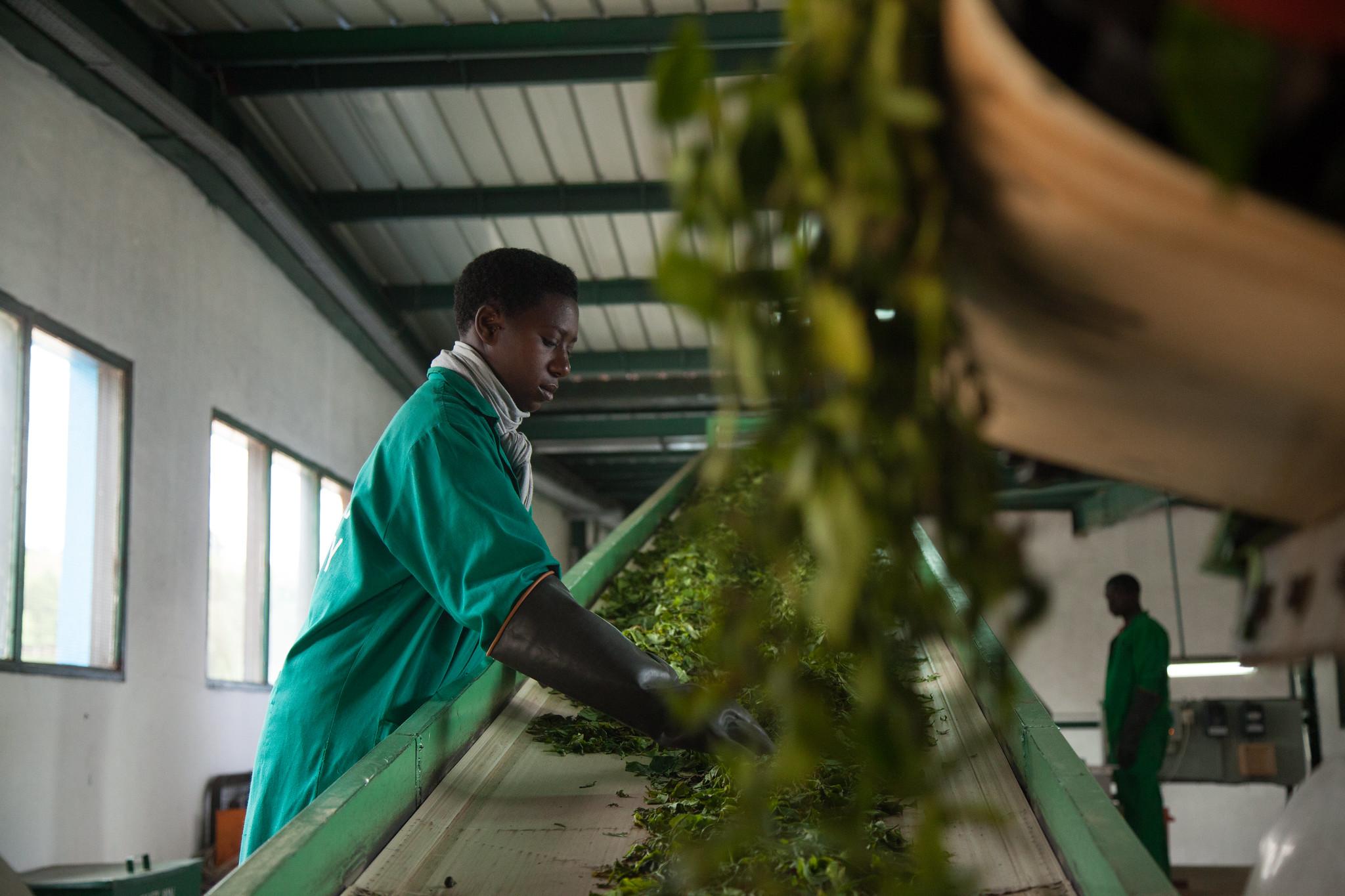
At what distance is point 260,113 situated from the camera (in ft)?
27.5

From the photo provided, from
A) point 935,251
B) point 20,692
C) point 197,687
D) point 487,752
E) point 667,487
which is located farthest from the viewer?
point 197,687

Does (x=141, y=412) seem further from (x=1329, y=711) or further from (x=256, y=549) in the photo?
(x=1329, y=711)

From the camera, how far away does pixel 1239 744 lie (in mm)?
9430

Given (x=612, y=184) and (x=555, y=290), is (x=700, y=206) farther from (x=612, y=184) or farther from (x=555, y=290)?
(x=612, y=184)

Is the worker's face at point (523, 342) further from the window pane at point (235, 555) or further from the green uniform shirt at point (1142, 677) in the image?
the window pane at point (235, 555)

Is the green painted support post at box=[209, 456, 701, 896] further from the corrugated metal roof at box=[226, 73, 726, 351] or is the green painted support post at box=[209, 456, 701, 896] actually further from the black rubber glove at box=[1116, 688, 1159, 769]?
the corrugated metal roof at box=[226, 73, 726, 351]

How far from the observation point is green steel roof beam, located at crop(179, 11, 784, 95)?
6953mm

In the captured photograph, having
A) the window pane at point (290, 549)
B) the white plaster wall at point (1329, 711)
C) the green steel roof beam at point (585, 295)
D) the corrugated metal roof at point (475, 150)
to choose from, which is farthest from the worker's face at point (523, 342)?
the white plaster wall at point (1329, 711)

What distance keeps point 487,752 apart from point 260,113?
7.19m

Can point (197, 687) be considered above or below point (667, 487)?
below

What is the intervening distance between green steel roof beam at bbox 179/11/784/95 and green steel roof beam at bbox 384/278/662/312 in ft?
10.3

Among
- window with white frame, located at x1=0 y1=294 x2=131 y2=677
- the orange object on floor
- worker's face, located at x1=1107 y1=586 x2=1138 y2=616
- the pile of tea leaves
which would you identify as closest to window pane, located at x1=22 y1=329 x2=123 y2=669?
window with white frame, located at x1=0 y1=294 x2=131 y2=677

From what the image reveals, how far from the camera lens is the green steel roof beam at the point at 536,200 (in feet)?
29.6

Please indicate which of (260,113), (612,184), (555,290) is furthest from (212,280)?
(555,290)
